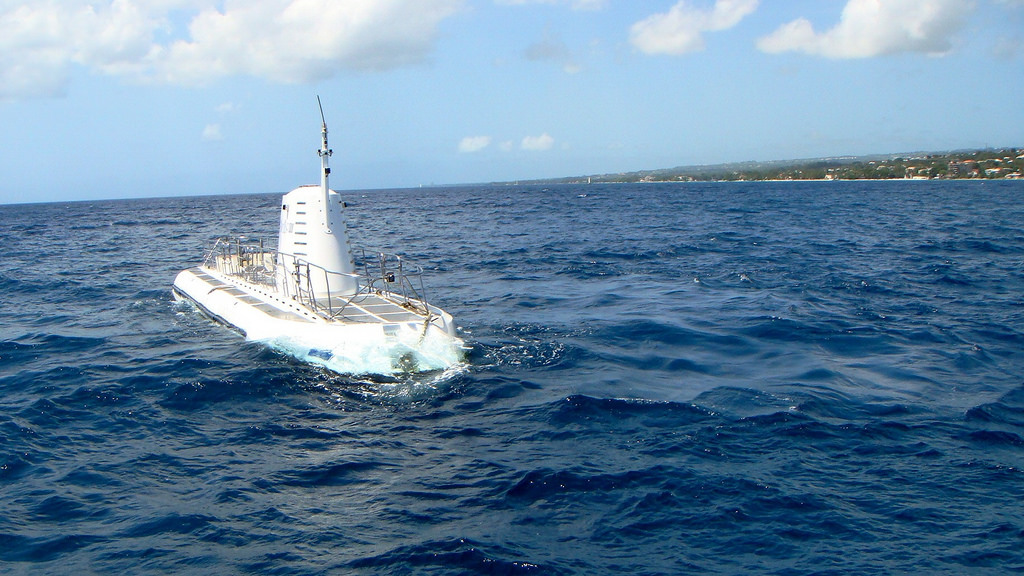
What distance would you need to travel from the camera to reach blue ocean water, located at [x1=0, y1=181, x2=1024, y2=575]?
9.31m

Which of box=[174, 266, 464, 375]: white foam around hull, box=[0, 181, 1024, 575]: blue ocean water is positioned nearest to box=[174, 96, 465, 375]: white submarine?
box=[174, 266, 464, 375]: white foam around hull

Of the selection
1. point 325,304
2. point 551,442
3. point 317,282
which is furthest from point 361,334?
point 551,442

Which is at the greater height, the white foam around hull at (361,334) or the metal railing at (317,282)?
the metal railing at (317,282)

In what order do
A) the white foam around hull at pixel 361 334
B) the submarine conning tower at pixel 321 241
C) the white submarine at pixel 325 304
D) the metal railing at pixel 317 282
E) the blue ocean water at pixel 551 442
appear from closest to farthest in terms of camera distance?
Answer: the blue ocean water at pixel 551 442 < the white foam around hull at pixel 361 334 < the white submarine at pixel 325 304 < the metal railing at pixel 317 282 < the submarine conning tower at pixel 321 241

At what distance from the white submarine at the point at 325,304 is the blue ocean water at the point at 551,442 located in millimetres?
638

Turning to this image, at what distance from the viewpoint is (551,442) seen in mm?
12734

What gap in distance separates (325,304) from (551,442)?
1027cm

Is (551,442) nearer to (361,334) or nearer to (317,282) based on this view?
(361,334)

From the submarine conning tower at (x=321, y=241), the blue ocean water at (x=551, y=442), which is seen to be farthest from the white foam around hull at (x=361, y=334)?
the submarine conning tower at (x=321, y=241)

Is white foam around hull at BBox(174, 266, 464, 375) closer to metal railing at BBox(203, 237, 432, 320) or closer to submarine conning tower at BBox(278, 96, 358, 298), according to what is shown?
metal railing at BBox(203, 237, 432, 320)

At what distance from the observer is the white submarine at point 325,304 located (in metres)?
17.2

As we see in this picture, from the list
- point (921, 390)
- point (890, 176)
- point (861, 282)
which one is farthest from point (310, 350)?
point (890, 176)

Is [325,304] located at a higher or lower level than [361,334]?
higher

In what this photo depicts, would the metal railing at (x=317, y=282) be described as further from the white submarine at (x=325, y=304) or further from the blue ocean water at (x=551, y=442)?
the blue ocean water at (x=551, y=442)
